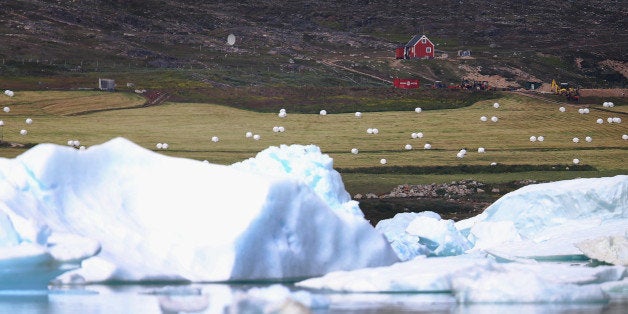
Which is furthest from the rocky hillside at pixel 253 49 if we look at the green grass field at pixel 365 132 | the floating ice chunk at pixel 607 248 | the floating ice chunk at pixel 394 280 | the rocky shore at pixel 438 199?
the floating ice chunk at pixel 394 280

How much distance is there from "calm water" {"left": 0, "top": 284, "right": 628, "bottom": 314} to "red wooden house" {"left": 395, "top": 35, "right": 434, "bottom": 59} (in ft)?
442

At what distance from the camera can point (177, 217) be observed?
35.2m

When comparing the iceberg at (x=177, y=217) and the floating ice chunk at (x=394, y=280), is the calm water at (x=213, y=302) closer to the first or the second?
the floating ice chunk at (x=394, y=280)

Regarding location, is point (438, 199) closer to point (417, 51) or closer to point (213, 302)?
point (213, 302)

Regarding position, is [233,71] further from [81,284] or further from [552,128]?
[81,284]

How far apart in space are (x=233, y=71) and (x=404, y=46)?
47.8m

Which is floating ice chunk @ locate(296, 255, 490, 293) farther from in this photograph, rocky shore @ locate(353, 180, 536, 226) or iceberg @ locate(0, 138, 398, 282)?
rocky shore @ locate(353, 180, 536, 226)

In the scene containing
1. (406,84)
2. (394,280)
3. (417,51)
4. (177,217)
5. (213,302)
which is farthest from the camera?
(417,51)

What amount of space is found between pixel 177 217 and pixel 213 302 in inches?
184

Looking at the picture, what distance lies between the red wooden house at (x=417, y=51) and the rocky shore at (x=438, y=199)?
328ft

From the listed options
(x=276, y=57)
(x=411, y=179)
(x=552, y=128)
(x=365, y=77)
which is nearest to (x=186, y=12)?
(x=276, y=57)

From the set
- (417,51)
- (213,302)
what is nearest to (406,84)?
(417,51)

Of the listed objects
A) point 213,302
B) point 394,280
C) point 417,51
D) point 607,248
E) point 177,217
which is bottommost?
point 417,51

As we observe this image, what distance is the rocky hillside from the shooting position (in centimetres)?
13825
